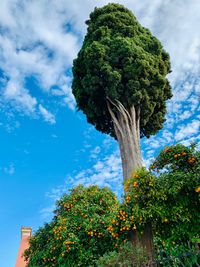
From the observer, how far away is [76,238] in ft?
20.1

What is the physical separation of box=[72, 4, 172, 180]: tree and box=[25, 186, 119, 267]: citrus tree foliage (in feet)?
4.65

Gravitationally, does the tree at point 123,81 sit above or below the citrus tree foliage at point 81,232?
above

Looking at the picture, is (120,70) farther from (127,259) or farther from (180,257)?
(180,257)

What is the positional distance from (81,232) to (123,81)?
5531 mm

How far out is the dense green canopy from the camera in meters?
9.62

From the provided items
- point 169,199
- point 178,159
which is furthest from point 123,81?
point 169,199

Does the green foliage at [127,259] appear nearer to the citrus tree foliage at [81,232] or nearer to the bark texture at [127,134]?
the citrus tree foliage at [81,232]

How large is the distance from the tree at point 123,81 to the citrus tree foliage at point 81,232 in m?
1.42

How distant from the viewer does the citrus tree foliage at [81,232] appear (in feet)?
20.1

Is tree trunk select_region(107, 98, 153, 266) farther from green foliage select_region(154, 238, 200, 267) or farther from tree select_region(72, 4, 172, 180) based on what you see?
green foliage select_region(154, 238, 200, 267)

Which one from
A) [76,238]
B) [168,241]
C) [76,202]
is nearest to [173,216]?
[168,241]

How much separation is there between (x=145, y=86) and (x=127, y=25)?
10.5ft

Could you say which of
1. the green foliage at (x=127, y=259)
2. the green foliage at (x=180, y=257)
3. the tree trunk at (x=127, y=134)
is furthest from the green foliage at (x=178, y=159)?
the tree trunk at (x=127, y=134)

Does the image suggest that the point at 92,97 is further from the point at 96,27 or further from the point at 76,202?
the point at 76,202
